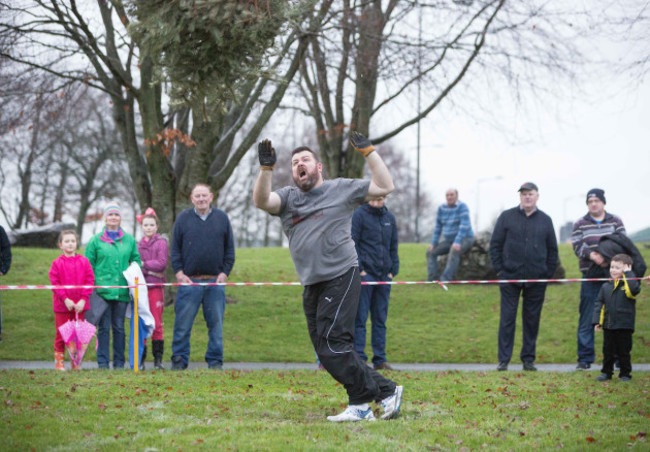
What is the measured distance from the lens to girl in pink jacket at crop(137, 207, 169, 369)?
10258 millimetres

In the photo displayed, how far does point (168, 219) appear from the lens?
1551 centimetres

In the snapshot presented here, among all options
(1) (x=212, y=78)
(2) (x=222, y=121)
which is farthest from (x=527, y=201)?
A: (2) (x=222, y=121)

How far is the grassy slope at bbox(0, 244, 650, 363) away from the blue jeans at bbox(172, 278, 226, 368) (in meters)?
2.10

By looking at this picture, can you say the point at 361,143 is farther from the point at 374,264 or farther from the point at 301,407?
the point at 374,264

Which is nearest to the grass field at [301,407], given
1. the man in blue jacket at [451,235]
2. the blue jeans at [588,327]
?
the blue jeans at [588,327]

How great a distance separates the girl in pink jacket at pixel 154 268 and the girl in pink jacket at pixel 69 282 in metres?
0.87

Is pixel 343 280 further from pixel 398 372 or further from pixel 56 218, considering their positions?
pixel 56 218

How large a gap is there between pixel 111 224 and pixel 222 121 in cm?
541

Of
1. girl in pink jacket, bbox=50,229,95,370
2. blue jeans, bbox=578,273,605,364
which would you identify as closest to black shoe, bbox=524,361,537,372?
blue jeans, bbox=578,273,605,364

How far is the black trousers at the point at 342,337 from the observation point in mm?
5984

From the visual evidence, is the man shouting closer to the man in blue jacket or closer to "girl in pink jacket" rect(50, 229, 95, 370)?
"girl in pink jacket" rect(50, 229, 95, 370)

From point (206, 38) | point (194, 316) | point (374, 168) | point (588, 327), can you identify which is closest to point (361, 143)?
point (374, 168)

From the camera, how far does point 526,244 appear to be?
33.2ft

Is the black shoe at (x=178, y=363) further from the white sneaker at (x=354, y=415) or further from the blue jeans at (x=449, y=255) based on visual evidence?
the blue jeans at (x=449, y=255)
